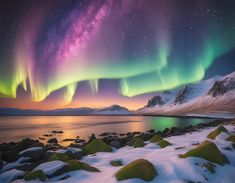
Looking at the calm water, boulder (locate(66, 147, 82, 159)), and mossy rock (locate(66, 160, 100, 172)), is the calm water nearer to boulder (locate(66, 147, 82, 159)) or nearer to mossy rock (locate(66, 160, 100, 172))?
boulder (locate(66, 147, 82, 159))

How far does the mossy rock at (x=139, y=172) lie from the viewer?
740cm

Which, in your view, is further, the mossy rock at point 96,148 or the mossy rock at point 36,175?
the mossy rock at point 96,148

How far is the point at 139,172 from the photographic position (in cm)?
753

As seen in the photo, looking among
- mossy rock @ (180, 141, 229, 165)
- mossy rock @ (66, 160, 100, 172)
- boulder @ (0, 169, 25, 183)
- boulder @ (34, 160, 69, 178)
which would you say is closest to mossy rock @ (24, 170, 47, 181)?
boulder @ (34, 160, 69, 178)

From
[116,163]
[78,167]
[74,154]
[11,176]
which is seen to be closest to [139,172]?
[116,163]

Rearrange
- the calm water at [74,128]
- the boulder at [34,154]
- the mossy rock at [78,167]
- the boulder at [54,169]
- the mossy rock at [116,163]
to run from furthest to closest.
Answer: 1. the calm water at [74,128]
2. the boulder at [34,154]
3. the mossy rock at [116,163]
4. the mossy rock at [78,167]
5. the boulder at [54,169]

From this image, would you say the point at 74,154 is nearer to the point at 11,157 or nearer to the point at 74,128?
the point at 11,157

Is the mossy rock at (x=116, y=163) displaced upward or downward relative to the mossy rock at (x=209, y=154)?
downward

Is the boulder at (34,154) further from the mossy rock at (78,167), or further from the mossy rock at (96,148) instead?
the mossy rock at (78,167)

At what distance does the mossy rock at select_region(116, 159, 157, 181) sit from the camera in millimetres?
7403

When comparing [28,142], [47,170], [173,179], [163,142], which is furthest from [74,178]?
[28,142]

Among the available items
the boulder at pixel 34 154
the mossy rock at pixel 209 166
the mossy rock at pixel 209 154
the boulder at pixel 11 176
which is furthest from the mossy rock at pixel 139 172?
the boulder at pixel 34 154

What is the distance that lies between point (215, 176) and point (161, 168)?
182 cm

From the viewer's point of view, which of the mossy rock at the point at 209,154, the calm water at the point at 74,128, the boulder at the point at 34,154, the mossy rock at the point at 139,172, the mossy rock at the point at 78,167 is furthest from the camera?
the calm water at the point at 74,128
